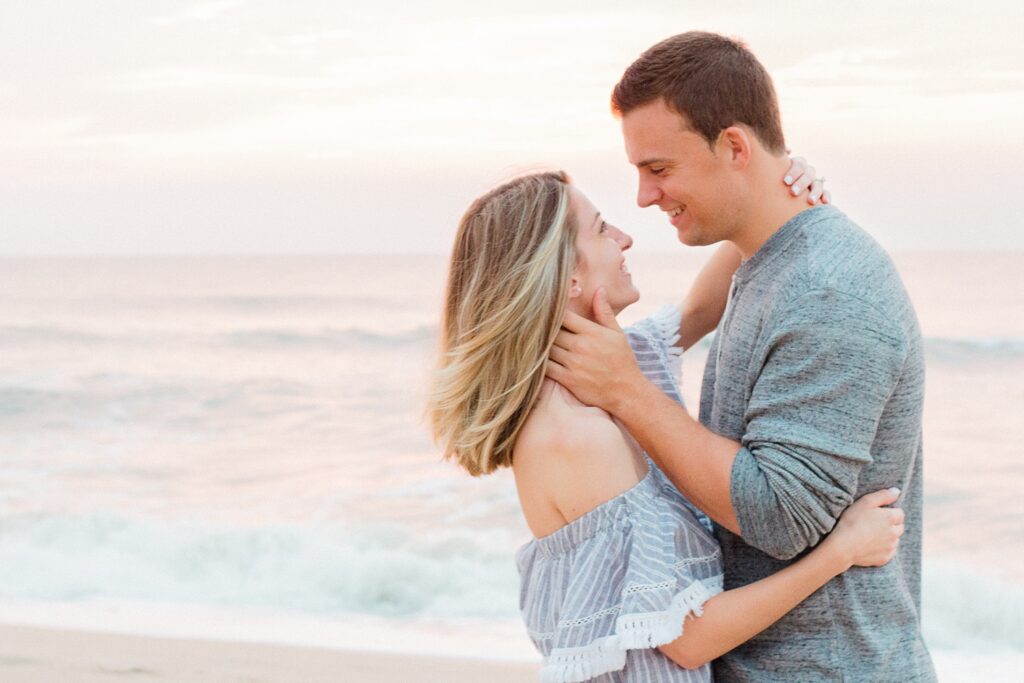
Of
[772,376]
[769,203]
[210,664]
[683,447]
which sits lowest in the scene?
[210,664]

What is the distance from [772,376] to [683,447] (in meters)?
0.23

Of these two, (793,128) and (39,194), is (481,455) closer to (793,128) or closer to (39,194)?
(793,128)

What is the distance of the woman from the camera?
7.34 ft

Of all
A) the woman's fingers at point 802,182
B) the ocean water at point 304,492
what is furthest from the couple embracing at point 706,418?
the ocean water at point 304,492

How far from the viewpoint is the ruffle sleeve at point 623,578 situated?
223 cm

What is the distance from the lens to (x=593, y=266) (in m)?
2.50

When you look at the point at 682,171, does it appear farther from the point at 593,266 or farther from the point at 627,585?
the point at 627,585

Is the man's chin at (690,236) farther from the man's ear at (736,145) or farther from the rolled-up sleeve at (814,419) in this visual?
the rolled-up sleeve at (814,419)

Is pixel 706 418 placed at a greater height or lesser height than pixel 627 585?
greater

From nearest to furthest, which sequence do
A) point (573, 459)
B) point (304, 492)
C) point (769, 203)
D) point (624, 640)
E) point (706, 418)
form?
point (624, 640), point (573, 459), point (769, 203), point (706, 418), point (304, 492)

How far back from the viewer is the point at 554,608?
241 cm

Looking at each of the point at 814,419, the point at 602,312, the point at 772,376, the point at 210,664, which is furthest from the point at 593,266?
the point at 210,664

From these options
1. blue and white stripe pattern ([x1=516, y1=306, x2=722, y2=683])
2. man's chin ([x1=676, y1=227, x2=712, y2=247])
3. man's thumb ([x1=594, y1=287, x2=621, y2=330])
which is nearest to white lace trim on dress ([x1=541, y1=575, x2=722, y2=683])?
blue and white stripe pattern ([x1=516, y1=306, x2=722, y2=683])

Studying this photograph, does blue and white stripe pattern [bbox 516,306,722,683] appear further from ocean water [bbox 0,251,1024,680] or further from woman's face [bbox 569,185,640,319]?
ocean water [bbox 0,251,1024,680]
